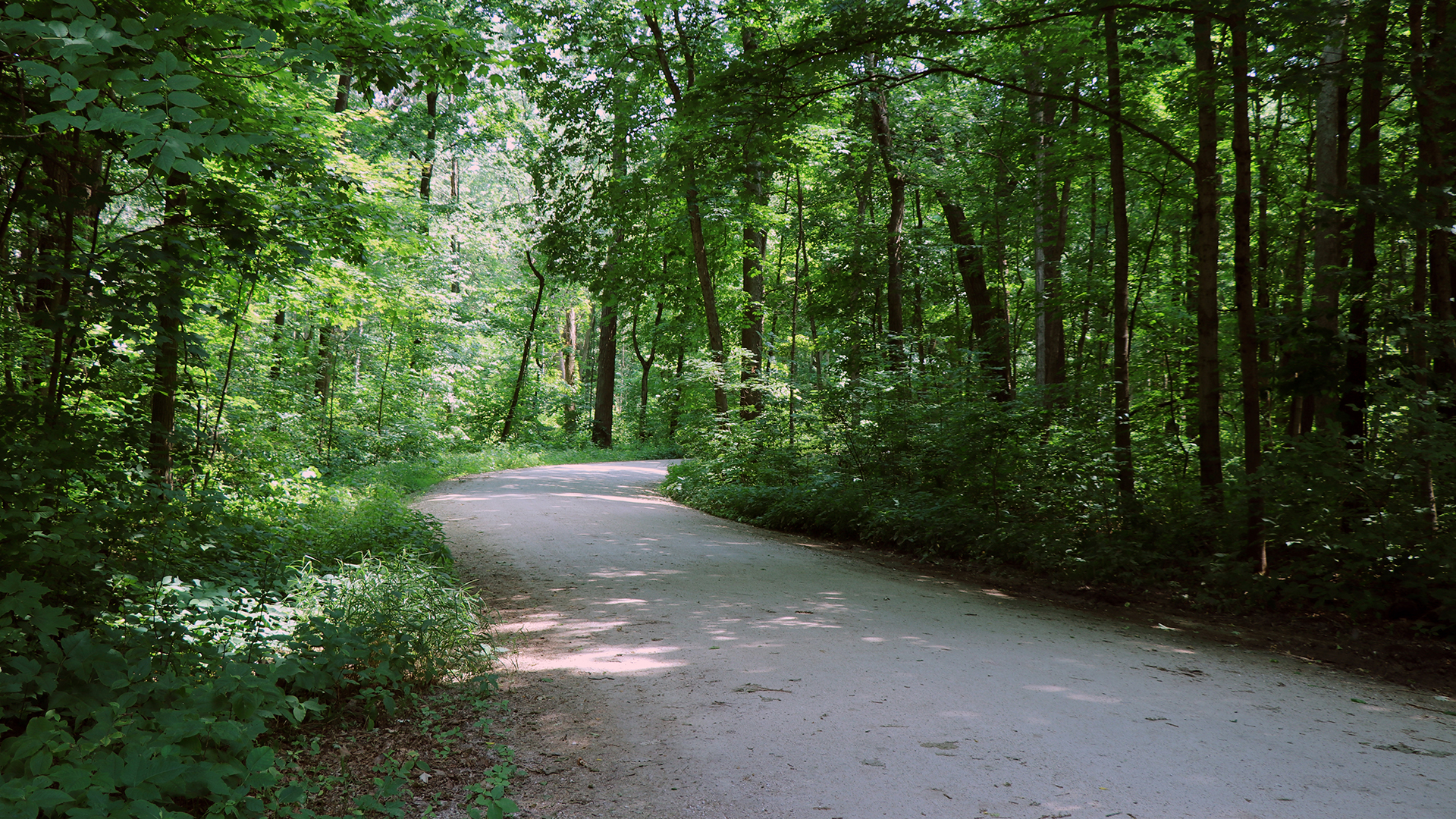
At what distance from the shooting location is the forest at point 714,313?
3.51 meters

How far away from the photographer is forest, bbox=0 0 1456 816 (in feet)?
11.5

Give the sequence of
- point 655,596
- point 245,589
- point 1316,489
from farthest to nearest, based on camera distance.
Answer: point 655,596 < point 1316,489 < point 245,589

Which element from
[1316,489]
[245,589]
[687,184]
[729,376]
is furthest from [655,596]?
[729,376]

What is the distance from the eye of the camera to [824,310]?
20234 millimetres

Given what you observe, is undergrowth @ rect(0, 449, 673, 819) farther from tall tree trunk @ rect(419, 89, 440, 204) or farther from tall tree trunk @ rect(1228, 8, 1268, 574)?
tall tree trunk @ rect(419, 89, 440, 204)

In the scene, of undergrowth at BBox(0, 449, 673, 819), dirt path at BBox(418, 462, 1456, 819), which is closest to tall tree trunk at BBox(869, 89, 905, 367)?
dirt path at BBox(418, 462, 1456, 819)

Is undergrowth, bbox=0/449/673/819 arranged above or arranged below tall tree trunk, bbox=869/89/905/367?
below

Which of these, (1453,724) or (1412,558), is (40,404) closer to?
(1453,724)

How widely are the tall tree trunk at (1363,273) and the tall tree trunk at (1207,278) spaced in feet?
3.57

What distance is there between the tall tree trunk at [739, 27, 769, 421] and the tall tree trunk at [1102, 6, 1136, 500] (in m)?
5.99

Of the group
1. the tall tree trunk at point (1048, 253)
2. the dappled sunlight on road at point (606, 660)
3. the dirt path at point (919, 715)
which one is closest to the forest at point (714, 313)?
the tall tree trunk at point (1048, 253)

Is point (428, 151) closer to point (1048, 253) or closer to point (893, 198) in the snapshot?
point (893, 198)

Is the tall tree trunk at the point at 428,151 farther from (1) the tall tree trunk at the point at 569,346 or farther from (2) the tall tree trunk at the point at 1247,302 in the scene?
(2) the tall tree trunk at the point at 1247,302

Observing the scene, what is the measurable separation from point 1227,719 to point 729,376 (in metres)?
14.2
